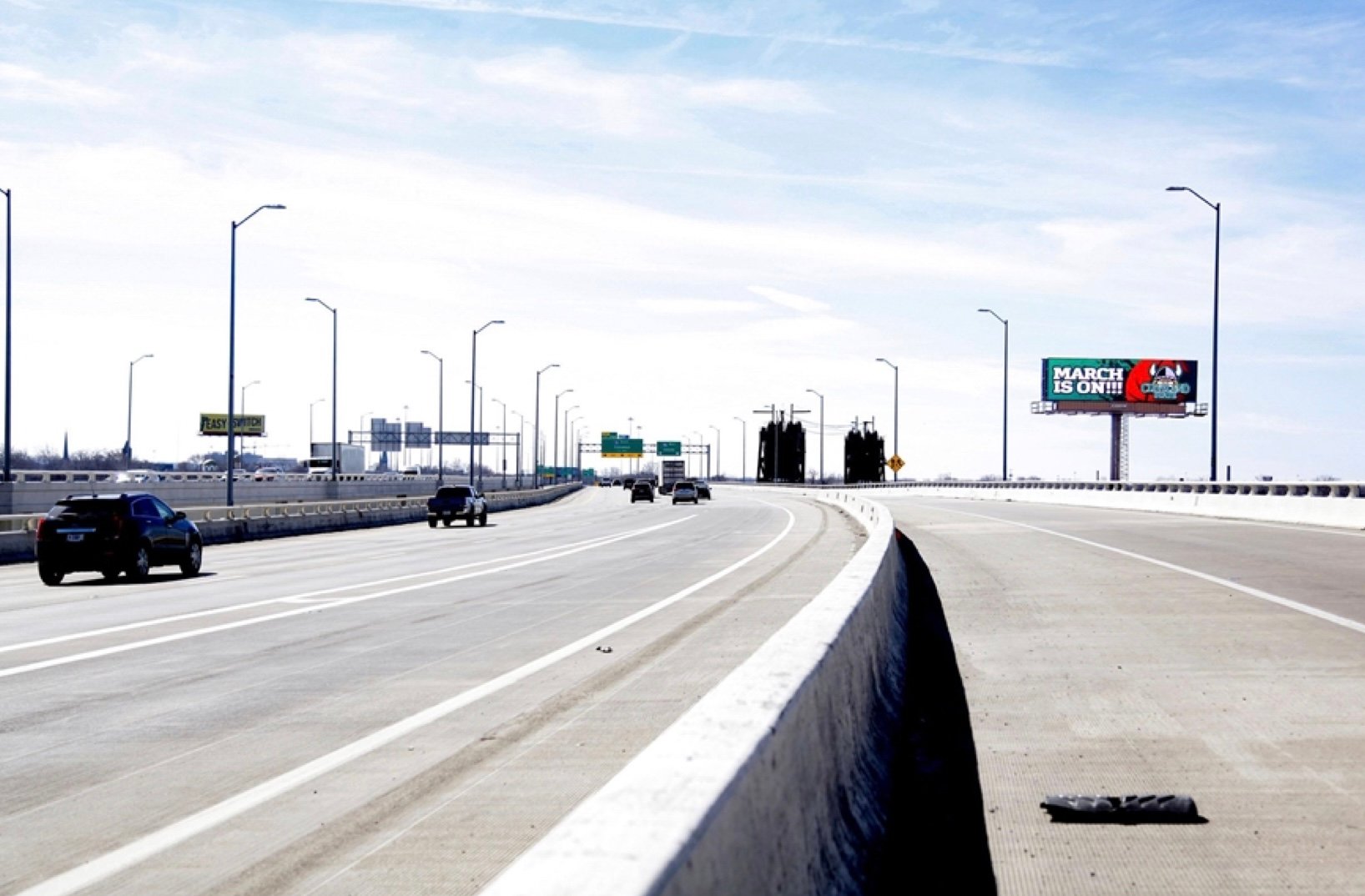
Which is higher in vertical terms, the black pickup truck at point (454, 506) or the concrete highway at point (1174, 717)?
the concrete highway at point (1174, 717)

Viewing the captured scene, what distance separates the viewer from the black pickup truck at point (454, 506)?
189 ft

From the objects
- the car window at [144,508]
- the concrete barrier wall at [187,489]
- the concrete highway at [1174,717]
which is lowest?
the concrete barrier wall at [187,489]

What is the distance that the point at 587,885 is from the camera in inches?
127

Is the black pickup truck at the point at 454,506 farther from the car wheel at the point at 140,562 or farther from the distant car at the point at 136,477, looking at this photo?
the car wheel at the point at 140,562

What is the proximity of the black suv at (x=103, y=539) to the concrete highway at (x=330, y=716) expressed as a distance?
147 centimetres

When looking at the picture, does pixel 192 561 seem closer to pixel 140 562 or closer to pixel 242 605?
pixel 140 562

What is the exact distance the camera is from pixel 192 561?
28.1 metres

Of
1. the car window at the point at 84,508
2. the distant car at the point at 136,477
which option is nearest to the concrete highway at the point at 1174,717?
the car window at the point at 84,508

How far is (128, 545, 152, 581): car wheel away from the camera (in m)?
26.6

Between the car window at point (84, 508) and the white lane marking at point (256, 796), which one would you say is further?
the car window at point (84, 508)

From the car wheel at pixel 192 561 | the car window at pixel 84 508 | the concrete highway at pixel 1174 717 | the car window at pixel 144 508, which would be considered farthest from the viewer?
the car wheel at pixel 192 561

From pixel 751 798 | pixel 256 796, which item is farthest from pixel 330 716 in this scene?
pixel 751 798

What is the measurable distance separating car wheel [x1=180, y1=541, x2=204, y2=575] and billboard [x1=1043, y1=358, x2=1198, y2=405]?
350 ft

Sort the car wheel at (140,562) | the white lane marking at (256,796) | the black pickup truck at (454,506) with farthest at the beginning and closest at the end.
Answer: the black pickup truck at (454,506) → the car wheel at (140,562) → the white lane marking at (256,796)
